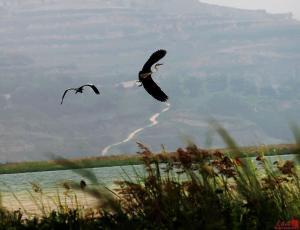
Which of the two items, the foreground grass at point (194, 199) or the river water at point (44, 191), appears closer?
the foreground grass at point (194, 199)

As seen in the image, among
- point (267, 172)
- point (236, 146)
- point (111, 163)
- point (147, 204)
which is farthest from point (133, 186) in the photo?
point (111, 163)

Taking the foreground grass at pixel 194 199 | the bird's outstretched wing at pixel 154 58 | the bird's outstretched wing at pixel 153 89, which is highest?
the bird's outstretched wing at pixel 154 58

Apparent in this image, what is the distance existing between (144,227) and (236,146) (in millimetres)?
1638

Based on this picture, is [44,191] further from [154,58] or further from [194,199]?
[154,58]

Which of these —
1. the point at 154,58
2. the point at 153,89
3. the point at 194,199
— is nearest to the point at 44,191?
the point at 194,199

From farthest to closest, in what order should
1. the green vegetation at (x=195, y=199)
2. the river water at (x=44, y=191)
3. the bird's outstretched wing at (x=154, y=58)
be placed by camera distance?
the river water at (x=44, y=191) < the green vegetation at (x=195, y=199) < the bird's outstretched wing at (x=154, y=58)

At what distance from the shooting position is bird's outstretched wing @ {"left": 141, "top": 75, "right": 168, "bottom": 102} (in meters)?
7.23

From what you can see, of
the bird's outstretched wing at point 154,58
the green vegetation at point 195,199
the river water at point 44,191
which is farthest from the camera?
the river water at point 44,191

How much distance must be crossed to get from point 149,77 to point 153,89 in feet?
0.39

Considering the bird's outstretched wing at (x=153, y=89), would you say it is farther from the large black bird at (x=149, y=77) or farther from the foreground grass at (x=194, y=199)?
the foreground grass at (x=194, y=199)

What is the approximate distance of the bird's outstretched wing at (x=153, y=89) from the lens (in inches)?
285

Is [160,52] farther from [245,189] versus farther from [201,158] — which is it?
[245,189]

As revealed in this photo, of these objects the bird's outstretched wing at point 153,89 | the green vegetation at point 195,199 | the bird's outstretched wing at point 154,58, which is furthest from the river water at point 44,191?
the bird's outstretched wing at point 154,58

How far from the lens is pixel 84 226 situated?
8.91m
